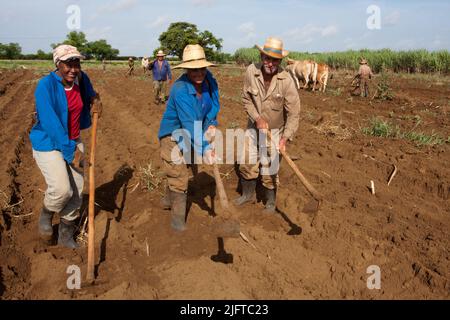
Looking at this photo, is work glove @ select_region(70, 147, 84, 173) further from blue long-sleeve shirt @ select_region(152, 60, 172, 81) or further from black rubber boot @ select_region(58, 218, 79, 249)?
blue long-sleeve shirt @ select_region(152, 60, 172, 81)

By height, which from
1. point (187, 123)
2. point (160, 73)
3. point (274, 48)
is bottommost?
point (187, 123)

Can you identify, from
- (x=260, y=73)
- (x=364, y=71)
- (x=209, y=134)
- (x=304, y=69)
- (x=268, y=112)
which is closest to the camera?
(x=209, y=134)

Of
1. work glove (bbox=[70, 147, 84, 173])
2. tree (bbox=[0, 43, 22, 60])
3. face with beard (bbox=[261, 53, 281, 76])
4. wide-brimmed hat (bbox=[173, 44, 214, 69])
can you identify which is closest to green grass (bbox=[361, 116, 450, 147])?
face with beard (bbox=[261, 53, 281, 76])

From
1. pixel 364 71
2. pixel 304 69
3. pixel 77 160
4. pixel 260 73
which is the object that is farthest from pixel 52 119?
pixel 304 69

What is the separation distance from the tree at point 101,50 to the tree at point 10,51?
47.3 ft

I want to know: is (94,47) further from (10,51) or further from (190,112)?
(190,112)

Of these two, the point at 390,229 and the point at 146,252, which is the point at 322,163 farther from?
the point at 146,252

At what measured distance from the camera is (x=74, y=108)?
3.51 metres

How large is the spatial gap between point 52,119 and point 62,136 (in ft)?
0.55

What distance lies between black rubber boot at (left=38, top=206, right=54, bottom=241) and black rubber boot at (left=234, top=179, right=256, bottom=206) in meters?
2.09

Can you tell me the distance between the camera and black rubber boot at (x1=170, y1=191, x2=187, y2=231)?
13.2ft

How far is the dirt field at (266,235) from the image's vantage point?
10.5 ft

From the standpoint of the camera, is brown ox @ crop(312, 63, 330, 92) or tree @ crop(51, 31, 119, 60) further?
tree @ crop(51, 31, 119, 60)

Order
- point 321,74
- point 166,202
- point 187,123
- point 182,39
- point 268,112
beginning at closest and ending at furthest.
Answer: point 187,123, point 268,112, point 166,202, point 321,74, point 182,39
